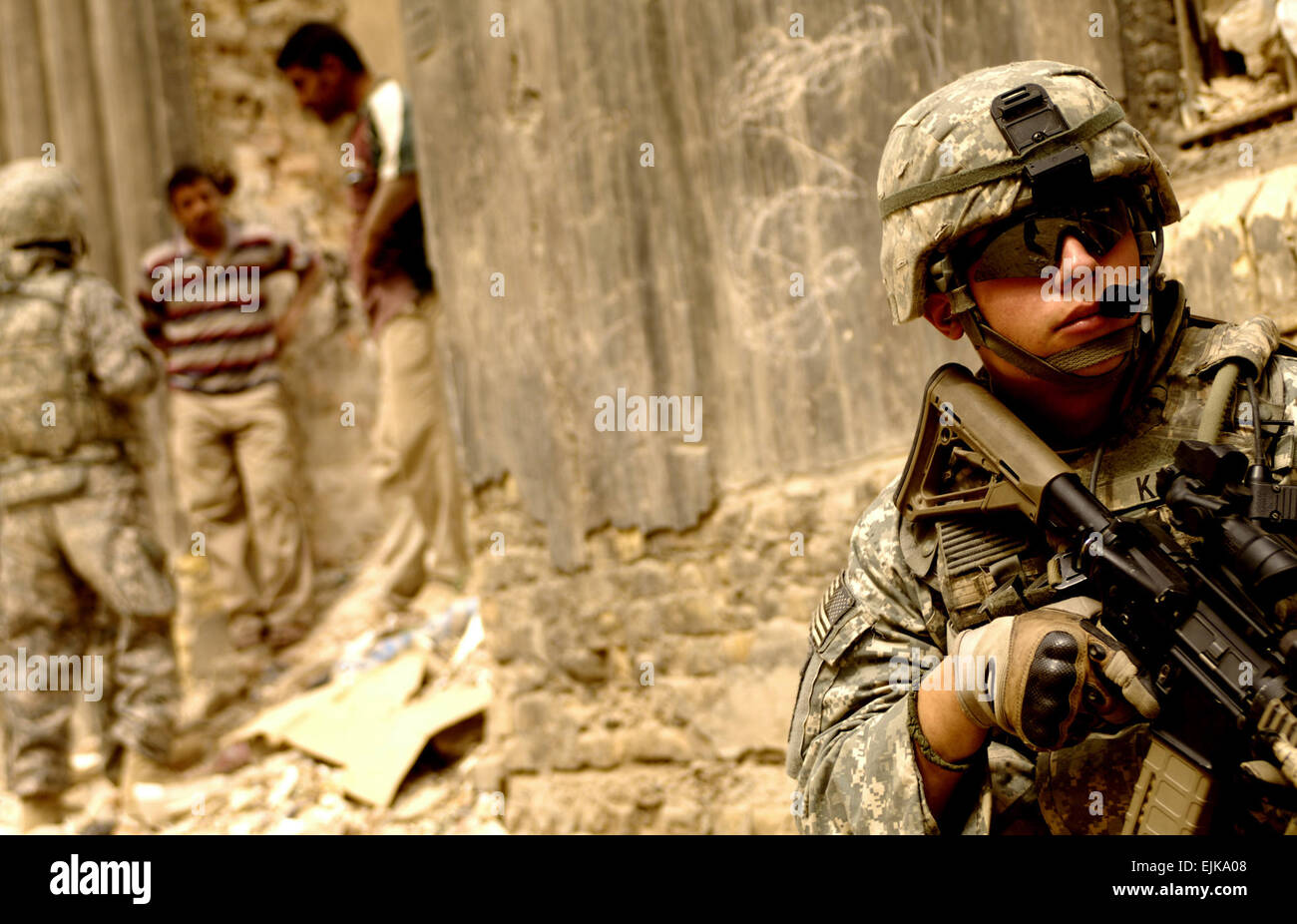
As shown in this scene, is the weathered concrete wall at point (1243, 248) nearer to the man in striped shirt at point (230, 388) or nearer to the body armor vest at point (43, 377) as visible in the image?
the body armor vest at point (43, 377)

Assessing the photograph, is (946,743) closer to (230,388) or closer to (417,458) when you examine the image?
(417,458)

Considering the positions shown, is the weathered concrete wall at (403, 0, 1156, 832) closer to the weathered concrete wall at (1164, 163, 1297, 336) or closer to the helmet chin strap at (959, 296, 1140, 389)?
the weathered concrete wall at (1164, 163, 1297, 336)

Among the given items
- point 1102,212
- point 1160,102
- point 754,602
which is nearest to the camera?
point 1102,212

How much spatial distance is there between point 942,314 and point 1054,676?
61cm

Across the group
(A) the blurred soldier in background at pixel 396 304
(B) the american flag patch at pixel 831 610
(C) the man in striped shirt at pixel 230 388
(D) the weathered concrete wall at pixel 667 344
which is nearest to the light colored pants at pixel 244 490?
(C) the man in striped shirt at pixel 230 388

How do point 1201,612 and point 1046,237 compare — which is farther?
point 1046,237

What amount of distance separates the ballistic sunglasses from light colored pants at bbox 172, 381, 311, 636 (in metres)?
5.71

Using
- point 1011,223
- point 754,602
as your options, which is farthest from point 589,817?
point 1011,223

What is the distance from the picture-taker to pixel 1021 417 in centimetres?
184

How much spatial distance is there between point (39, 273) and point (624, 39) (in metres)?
2.93

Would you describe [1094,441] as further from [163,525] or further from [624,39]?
[163,525]

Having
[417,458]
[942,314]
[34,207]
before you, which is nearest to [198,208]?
[34,207]

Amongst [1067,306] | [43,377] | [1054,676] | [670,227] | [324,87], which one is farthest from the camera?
[324,87]
